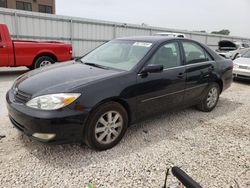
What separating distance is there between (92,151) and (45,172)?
26.0 inches

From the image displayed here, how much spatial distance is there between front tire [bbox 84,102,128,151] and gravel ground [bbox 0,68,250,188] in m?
0.14

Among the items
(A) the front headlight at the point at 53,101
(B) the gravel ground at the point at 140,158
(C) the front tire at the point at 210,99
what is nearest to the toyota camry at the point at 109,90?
(A) the front headlight at the point at 53,101

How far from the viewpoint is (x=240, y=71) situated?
313 inches

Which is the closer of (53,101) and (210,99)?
(53,101)

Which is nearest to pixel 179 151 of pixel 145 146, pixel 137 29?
pixel 145 146

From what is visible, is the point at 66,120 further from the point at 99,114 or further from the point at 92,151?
the point at 92,151

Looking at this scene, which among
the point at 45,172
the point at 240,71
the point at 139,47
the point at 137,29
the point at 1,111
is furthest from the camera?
the point at 137,29

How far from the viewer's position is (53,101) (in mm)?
2514

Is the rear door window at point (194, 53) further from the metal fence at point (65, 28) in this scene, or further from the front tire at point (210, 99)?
the metal fence at point (65, 28)

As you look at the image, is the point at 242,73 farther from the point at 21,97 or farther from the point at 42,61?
the point at 21,97

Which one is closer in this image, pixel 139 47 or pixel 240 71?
pixel 139 47

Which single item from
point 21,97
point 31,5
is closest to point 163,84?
point 21,97

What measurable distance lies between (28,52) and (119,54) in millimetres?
5178

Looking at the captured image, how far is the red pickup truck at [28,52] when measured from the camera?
283 inches
